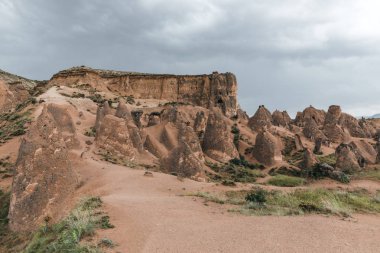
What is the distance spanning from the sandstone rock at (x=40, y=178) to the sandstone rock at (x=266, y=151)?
90.5 ft

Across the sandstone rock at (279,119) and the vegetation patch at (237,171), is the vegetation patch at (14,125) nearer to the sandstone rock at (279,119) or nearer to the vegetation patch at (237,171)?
the vegetation patch at (237,171)

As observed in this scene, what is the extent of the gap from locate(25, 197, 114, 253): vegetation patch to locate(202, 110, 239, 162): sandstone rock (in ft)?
86.6

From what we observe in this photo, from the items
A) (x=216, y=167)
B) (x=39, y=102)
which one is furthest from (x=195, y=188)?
(x=39, y=102)

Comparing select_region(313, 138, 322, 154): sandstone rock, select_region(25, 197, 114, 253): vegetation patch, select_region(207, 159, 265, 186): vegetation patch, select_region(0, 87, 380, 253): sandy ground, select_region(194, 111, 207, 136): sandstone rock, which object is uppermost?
→ select_region(194, 111, 207, 136): sandstone rock

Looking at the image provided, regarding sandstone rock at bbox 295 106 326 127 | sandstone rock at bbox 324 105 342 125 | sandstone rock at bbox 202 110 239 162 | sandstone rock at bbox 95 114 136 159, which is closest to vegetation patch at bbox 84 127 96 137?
sandstone rock at bbox 95 114 136 159

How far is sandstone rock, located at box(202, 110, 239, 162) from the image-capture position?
1494 inches

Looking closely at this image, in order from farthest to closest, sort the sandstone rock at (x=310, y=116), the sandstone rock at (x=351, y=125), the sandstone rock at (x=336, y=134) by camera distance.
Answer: the sandstone rock at (x=310, y=116) < the sandstone rock at (x=351, y=125) < the sandstone rock at (x=336, y=134)

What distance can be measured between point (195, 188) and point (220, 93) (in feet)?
140

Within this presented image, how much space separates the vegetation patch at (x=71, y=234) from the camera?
8672 mm

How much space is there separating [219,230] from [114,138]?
19384 mm

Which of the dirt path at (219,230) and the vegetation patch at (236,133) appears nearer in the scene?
the dirt path at (219,230)

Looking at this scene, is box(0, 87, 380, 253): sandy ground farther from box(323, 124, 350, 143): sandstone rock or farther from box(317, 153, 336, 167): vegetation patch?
box(323, 124, 350, 143): sandstone rock

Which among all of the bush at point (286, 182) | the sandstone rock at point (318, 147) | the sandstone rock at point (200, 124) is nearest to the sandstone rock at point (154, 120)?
the sandstone rock at point (200, 124)

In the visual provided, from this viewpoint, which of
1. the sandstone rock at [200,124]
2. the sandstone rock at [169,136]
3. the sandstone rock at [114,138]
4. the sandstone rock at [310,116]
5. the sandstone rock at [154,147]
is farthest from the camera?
the sandstone rock at [310,116]
